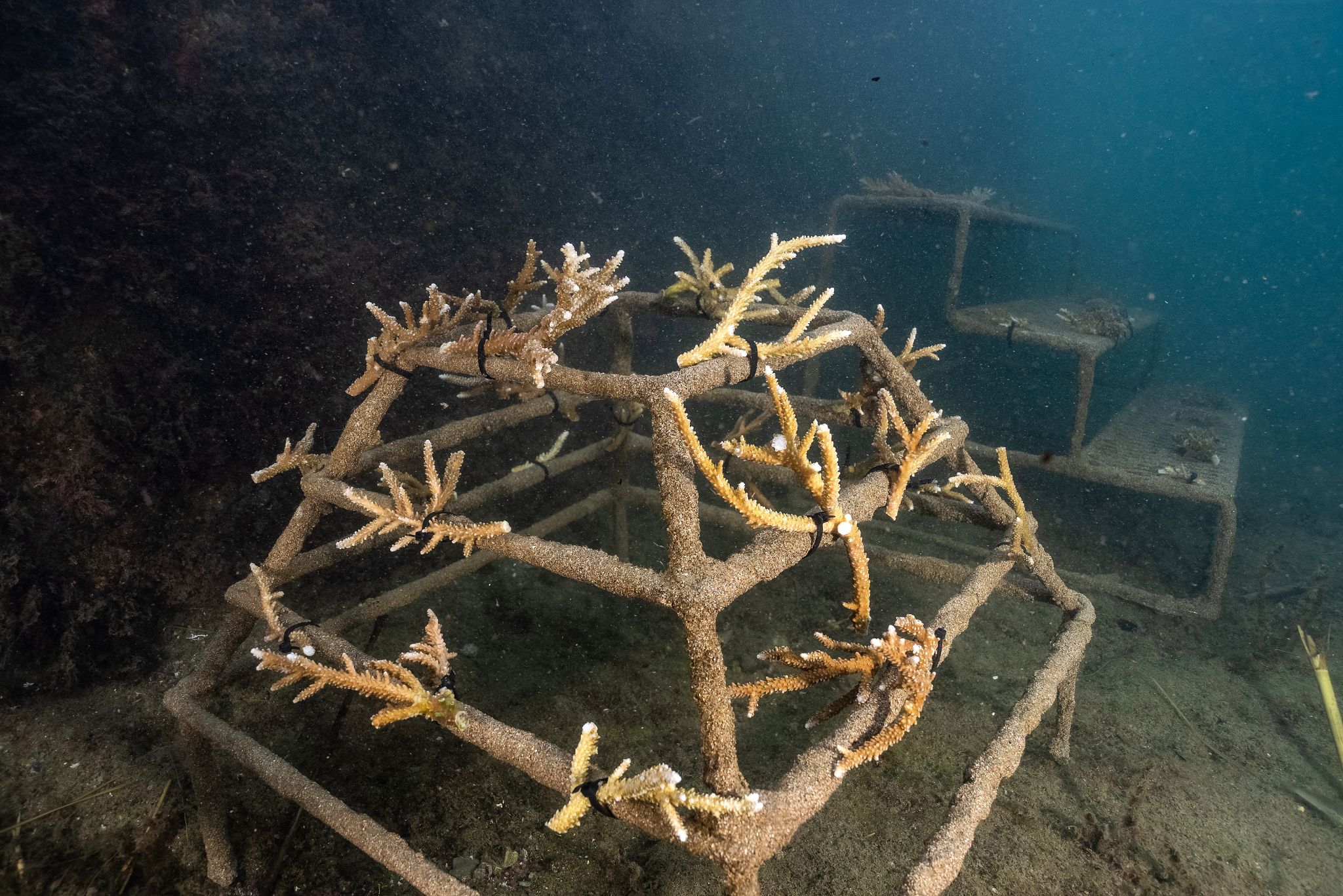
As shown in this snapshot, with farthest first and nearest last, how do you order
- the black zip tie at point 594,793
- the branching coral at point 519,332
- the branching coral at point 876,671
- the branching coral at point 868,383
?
the branching coral at point 868,383
the branching coral at point 519,332
the branching coral at point 876,671
the black zip tie at point 594,793

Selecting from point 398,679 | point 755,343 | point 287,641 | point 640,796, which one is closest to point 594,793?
point 640,796

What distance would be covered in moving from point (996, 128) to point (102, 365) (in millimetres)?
35231

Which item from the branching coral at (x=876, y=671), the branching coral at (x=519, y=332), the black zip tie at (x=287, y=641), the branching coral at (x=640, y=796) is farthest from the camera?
the black zip tie at (x=287, y=641)

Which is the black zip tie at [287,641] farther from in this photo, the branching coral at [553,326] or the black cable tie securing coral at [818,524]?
the black cable tie securing coral at [818,524]

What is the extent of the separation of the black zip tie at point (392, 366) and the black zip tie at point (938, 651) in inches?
92.8

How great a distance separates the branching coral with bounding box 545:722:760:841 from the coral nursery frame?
4cm

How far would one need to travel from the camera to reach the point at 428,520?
2213 mm

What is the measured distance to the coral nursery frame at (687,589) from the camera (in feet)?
5.15

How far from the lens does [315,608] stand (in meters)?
4.70

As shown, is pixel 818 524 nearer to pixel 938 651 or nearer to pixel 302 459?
pixel 938 651

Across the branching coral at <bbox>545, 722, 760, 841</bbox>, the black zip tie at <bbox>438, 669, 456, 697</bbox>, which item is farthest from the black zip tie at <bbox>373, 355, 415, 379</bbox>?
the branching coral at <bbox>545, 722, 760, 841</bbox>

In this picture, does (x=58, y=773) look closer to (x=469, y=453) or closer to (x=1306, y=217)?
(x=469, y=453)

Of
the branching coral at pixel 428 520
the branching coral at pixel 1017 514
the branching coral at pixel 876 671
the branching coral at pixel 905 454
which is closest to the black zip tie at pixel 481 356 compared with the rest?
the branching coral at pixel 428 520

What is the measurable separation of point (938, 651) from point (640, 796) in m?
1.20
